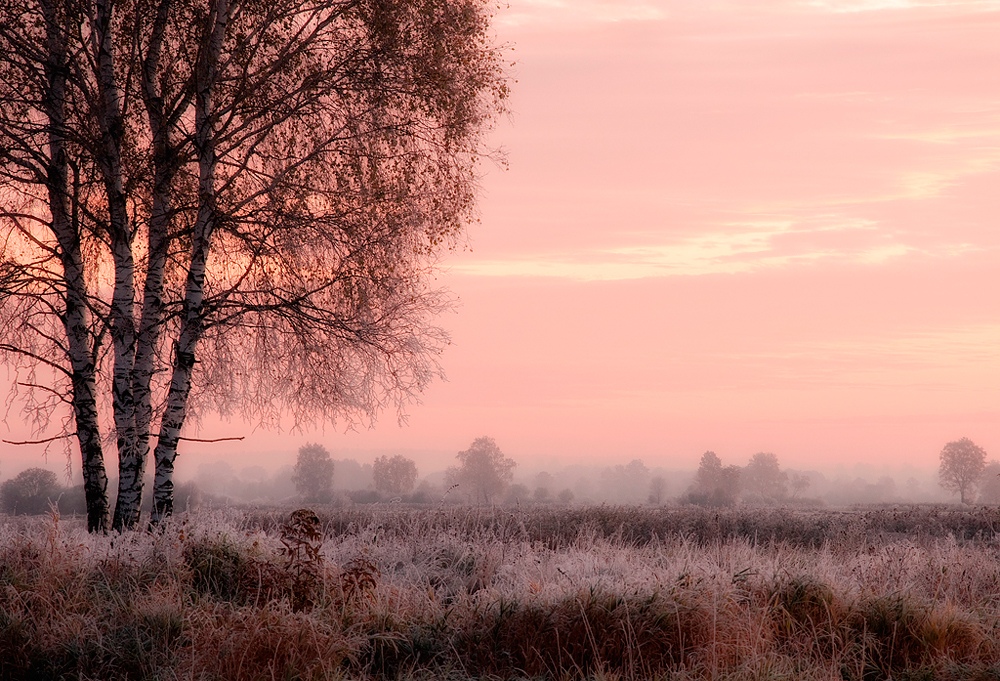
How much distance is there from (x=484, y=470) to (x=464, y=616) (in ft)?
300

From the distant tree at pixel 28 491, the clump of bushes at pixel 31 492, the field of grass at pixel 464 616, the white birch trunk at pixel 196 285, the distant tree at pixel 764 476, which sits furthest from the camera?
the distant tree at pixel 764 476

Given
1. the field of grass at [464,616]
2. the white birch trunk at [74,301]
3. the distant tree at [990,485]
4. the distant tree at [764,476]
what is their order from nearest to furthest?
1. the field of grass at [464,616]
2. the white birch trunk at [74,301]
3. the distant tree at [990,485]
4. the distant tree at [764,476]

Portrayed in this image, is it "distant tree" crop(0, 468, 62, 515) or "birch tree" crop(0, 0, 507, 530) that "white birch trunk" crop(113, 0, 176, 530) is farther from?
"distant tree" crop(0, 468, 62, 515)

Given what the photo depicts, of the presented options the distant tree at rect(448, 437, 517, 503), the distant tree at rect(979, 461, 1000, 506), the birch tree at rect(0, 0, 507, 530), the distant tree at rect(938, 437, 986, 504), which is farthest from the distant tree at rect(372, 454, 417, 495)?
the birch tree at rect(0, 0, 507, 530)

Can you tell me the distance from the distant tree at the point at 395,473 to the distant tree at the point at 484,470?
20.1 ft

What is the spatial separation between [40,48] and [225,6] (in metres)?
→ 3.18

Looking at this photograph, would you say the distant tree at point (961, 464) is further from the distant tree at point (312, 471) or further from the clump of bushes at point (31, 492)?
the clump of bushes at point (31, 492)

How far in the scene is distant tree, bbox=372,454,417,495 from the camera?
335 feet

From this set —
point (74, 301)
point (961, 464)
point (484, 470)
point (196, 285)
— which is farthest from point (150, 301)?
point (961, 464)

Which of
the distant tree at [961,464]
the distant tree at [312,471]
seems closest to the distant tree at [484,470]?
the distant tree at [312,471]

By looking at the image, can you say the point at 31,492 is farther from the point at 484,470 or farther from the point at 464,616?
the point at 464,616

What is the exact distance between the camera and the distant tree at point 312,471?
91.2m

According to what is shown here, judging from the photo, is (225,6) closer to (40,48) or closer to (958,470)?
(40,48)

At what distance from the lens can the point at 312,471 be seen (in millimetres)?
91188
